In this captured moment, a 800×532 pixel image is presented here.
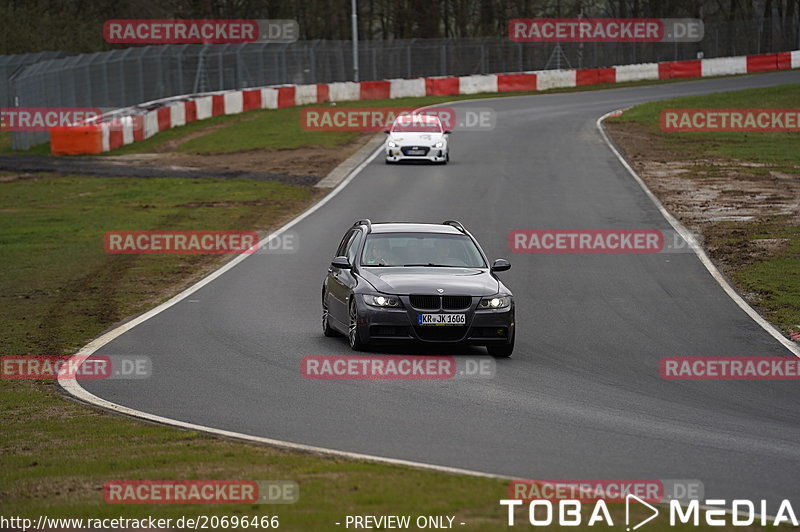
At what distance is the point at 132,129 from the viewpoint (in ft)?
149

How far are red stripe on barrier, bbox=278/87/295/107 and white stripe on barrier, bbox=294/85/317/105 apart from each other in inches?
10.1

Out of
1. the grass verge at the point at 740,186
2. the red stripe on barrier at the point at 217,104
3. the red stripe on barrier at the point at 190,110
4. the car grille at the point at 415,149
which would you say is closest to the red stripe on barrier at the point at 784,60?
the grass verge at the point at 740,186

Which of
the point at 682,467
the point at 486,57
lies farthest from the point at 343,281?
the point at 486,57

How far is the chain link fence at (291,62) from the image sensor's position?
163 ft

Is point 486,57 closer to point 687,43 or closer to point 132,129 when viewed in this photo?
point 687,43

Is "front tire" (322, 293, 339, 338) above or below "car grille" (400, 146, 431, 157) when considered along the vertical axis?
below

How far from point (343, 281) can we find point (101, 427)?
5.24m

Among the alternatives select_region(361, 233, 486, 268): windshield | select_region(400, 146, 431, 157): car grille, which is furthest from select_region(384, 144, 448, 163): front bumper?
select_region(361, 233, 486, 268): windshield

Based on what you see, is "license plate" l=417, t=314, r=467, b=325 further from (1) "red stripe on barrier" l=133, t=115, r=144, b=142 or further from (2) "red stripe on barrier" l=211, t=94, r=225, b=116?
(2) "red stripe on barrier" l=211, t=94, r=225, b=116

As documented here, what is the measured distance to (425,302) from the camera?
14.1 m

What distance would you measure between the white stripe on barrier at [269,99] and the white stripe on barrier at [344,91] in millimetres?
3433

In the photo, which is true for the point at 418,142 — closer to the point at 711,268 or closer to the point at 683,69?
the point at 711,268

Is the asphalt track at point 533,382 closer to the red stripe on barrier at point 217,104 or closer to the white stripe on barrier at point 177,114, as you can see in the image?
the white stripe on barrier at point 177,114

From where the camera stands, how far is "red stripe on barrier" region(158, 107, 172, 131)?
156 feet
